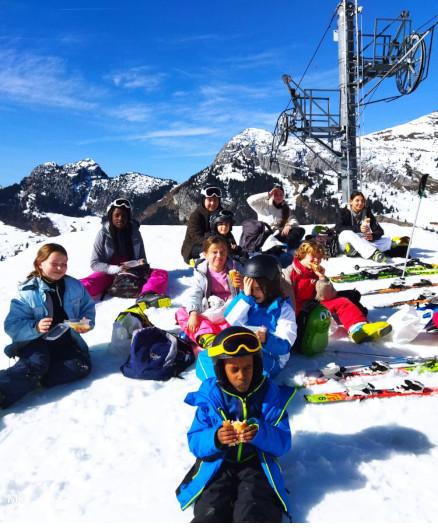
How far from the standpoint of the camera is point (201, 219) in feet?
27.1

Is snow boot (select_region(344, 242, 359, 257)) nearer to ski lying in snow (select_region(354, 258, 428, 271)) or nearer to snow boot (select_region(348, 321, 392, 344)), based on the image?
ski lying in snow (select_region(354, 258, 428, 271))

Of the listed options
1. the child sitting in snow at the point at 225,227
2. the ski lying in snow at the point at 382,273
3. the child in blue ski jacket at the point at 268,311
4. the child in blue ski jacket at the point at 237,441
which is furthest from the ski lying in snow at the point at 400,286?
the child in blue ski jacket at the point at 237,441

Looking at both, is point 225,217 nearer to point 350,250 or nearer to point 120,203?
point 120,203

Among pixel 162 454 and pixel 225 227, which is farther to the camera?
pixel 225 227

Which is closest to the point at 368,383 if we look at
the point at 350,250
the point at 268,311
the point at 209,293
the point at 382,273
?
the point at 268,311

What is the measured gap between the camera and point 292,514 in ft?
8.39

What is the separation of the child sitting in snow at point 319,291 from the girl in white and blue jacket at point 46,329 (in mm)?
2590

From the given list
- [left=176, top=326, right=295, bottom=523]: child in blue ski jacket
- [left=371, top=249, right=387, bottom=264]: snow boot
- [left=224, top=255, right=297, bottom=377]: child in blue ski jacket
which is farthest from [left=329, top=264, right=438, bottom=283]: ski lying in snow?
[left=176, top=326, right=295, bottom=523]: child in blue ski jacket

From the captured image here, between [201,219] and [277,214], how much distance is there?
6.87ft

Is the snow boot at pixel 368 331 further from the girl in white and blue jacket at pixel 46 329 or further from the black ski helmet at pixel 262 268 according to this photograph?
the girl in white and blue jacket at pixel 46 329

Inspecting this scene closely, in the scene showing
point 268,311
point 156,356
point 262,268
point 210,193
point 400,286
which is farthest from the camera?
point 210,193

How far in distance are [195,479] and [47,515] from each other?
0.99 m

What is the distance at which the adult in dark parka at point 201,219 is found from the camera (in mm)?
8086

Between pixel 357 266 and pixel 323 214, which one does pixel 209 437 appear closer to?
pixel 357 266
